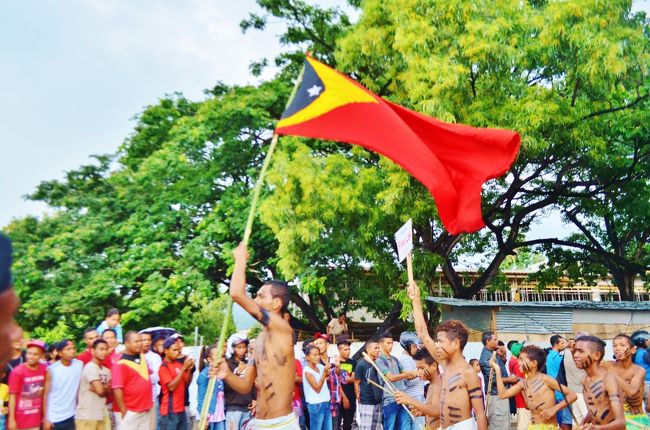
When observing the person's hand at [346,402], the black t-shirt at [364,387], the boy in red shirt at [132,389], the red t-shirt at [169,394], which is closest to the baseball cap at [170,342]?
the red t-shirt at [169,394]

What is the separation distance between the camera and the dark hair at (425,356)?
8.28 meters

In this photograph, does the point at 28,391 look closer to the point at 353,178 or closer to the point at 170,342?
the point at 170,342

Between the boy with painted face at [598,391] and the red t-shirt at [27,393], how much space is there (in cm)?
592

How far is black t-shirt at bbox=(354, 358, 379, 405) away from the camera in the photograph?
9.51 metres

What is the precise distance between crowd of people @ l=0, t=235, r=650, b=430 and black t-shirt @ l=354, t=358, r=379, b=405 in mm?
15

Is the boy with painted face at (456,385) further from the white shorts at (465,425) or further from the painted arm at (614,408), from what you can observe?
the painted arm at (614,408)

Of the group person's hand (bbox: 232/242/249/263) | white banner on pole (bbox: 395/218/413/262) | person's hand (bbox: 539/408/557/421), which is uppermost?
white banner on pole (bbox: 395/218/413/262)

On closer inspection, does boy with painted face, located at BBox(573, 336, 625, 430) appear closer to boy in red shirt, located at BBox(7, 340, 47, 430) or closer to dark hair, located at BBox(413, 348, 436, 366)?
dark hair, located at BBox(413, 348, 436, 366)

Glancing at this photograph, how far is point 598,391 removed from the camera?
5578 millimetres

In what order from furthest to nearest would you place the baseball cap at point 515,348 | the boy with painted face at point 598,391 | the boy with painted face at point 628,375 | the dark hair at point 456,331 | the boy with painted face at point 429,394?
the baseball cap at point 515,348
the boy with painted face at point 628,375
the boy with painted face at point 429,394
the dark hair at point 456,331
the boy with painted face at point 598,391

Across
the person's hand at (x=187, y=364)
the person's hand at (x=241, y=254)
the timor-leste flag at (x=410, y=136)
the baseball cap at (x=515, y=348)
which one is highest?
the timor-leste flag at (x=410, y=136)

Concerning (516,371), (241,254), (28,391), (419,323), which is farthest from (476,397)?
(516,371)

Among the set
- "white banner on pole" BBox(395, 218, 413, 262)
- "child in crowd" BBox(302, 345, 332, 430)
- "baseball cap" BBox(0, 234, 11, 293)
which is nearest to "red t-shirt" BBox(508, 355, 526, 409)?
"child in crowd" BBox(302, 345, 332, 430)

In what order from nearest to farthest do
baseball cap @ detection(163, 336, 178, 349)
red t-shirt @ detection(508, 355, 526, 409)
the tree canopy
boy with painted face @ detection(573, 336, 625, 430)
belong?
boy with painted face @ detection(573, 336, 625, 430), baseball cap @ detection(163, 336, 178, 349), red t-shirt @ detection(508, 355, 526, 409), the tree canopy
